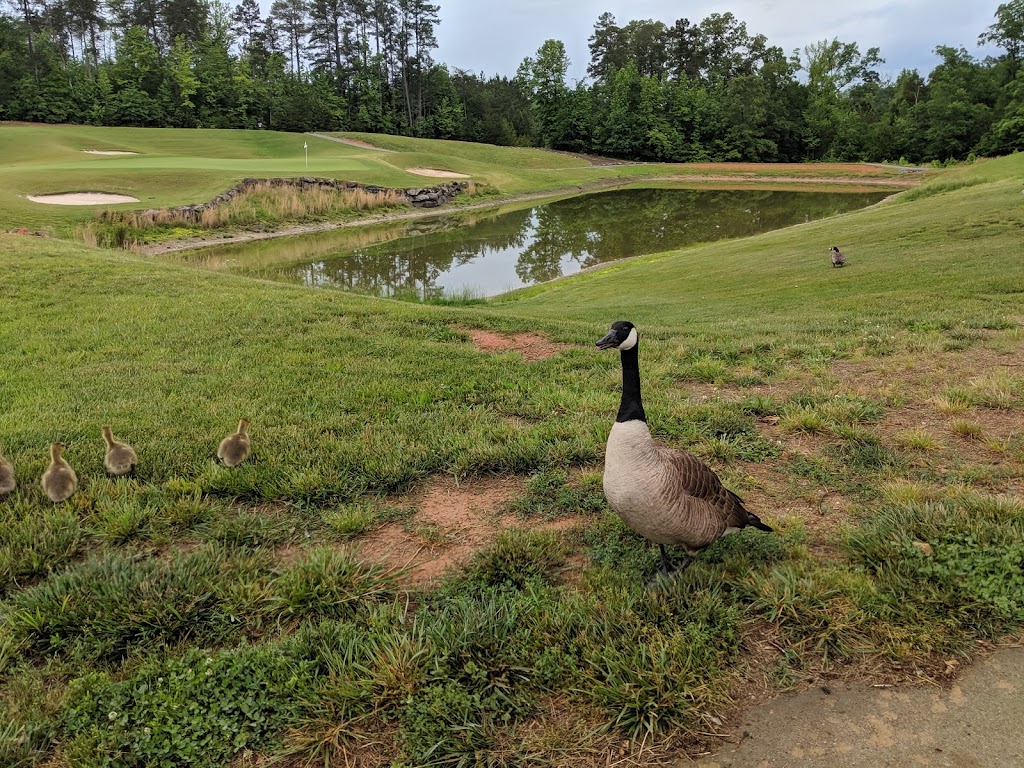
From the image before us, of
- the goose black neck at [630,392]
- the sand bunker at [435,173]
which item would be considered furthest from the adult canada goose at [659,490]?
the sand bunker at [435,173]

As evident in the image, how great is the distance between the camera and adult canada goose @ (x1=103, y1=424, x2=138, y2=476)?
454 centimetres

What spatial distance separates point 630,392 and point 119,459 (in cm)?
379

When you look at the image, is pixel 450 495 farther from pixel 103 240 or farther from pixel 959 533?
pixel 103 240

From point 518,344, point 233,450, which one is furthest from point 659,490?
point 518,344

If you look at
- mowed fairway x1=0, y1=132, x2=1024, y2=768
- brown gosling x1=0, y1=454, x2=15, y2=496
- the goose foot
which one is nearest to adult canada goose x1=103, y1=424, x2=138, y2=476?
mowed fairway x1=0, y1=132, x2=1024, y2=768

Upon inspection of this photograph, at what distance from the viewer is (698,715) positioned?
256cm

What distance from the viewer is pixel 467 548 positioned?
151 inches

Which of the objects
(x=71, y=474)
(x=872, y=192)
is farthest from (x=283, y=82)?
(x=71, y=474)

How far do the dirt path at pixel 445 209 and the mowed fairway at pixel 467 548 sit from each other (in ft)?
65.4

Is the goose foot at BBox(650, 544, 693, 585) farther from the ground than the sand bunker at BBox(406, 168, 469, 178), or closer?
closer

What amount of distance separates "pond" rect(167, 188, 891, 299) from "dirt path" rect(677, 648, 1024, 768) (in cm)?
1654

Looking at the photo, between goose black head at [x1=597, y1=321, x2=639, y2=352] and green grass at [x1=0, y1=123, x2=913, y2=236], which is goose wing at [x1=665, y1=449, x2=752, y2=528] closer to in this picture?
goose black head at [x1=597, y1=321, x2=639, y2=352]

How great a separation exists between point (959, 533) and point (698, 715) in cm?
198

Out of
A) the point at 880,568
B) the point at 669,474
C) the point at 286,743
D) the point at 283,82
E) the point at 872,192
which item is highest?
the point at 283,82
